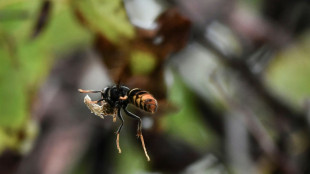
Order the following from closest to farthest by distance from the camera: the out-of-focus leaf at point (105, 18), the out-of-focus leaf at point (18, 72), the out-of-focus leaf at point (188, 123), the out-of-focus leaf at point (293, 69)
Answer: the out-of-focus leaf at point (105, 18) < the out-of-focus leaf at point (18, 72) < the out-of-focus leaf at point (188, 123) < the out-of-focus leaf at point (293, 69)

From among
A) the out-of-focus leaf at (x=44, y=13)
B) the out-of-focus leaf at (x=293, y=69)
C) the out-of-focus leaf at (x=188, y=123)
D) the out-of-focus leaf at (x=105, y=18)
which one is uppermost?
the out-of-focus leaf at (x=105, y=18)

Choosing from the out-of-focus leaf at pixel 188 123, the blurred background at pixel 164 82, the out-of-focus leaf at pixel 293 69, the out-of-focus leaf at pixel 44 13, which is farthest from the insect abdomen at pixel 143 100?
the out-of-focus leaf at pixel 293 69

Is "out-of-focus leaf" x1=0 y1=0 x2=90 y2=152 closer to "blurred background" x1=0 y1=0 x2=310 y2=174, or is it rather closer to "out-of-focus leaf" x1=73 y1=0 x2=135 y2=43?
"blurred background" x1=0 y1=0 x2=310 y2=174

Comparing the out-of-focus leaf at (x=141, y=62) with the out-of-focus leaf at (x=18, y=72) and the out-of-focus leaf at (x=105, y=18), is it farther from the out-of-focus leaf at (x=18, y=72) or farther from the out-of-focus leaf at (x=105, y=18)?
the out-of-focus leaf at (x=18, y=72)

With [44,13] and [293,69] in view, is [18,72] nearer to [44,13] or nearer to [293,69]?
[44,13]

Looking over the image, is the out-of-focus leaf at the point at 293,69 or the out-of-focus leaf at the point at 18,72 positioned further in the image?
the out-of-focus leaf at the point at 293,69

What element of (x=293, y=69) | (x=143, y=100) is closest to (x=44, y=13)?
(x=143, y=100)
